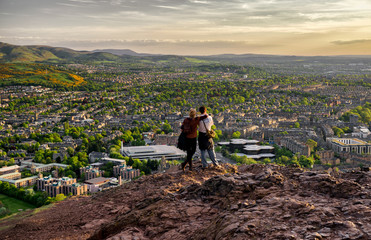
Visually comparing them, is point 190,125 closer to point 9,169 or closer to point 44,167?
point 44,167

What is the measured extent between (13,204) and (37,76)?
12214 centimetres

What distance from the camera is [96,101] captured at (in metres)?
106

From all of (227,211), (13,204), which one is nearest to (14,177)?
(13,204)

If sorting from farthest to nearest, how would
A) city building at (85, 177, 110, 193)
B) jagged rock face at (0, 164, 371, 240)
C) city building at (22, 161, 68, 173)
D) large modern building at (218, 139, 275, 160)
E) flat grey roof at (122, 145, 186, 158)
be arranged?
1. flat grey roof at (122, 145, 186, 158)
2. large modern building at (218, 139, 275, 160)
3. city building at (22, 161, 68, 173)
4. city building at (85, 177, 110, 193)
5. jagged rock face at (0, 164, 371, 240)

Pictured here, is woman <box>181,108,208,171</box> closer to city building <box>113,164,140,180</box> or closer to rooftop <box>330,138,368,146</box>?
city building <box>113,164,140,180</box>

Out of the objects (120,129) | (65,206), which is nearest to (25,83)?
(120,129)

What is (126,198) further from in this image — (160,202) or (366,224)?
(366,224)

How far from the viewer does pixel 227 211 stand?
8.10 m

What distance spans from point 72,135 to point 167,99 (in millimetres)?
47916

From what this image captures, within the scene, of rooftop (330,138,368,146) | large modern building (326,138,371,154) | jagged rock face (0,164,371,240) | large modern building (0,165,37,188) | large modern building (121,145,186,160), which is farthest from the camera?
rooftop (330,138,368,146)

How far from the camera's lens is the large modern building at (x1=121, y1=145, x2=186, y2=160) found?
49.6 metres

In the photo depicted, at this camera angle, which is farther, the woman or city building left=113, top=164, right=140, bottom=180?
city building left=113, top=164, right=140, bottom=180

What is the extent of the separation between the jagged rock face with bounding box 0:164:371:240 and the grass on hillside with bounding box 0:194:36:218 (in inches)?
840

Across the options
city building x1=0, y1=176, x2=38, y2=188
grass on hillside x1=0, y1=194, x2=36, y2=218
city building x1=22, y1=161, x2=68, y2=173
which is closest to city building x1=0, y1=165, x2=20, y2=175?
city building x1=22, y1=161, x2=68, y2=173
